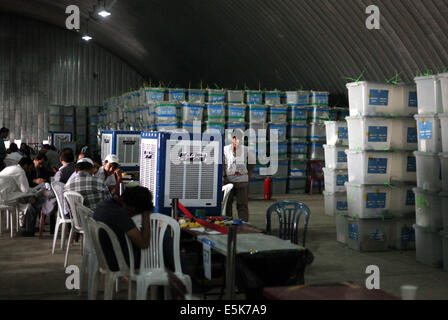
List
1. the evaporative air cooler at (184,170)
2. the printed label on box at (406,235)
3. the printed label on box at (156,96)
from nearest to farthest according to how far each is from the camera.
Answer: the evaporative air cooler at (184,170)
the printed label on box at (406,235)
the printed label on box at (156,96)

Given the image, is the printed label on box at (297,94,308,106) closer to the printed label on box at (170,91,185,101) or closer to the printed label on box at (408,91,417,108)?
the printed label on box at (170,91,185,101)

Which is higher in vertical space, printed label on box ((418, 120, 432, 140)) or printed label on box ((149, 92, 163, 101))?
printed label on box ((149, 92, 163, 101))

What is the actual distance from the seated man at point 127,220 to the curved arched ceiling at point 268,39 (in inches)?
374

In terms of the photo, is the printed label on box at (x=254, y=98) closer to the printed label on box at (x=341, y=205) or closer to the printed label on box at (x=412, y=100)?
the printed label on box at (x=341, y=205)

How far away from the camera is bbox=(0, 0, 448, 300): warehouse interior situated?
645 centimetres

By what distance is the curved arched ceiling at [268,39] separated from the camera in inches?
513

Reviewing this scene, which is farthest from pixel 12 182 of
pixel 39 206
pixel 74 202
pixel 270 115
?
pixel 270 115

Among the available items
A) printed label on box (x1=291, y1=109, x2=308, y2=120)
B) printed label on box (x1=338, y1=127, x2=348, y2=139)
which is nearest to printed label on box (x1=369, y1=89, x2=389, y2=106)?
printed label on box (x1=338, y1=127, x2=348, y2=139)

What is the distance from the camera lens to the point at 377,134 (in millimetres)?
8453

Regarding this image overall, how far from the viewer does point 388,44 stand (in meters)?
14.0

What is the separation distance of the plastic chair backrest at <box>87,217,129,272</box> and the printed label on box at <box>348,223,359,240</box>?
16.1ft

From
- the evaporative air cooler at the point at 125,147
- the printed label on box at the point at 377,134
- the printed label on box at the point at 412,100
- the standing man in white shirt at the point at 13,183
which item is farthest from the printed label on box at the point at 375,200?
the standing man in white shirt at the point at 13,183

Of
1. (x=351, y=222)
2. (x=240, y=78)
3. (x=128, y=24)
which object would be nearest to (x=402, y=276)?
(x=351, y=222)

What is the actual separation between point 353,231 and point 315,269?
1653 mm
